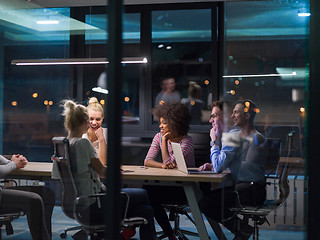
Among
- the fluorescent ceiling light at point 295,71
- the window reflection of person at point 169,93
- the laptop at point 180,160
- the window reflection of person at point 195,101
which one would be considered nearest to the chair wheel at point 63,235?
the laptop at point 180,160

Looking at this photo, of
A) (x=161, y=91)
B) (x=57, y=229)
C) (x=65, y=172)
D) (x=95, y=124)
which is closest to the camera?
(x=65, y=172)

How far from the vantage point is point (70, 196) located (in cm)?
384

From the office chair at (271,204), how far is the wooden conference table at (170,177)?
275 millimetres

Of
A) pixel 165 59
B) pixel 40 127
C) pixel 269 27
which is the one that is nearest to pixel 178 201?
pixel 40 127

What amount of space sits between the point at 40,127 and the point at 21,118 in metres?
0.18

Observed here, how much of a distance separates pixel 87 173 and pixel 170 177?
90 cm

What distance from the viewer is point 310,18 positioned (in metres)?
2.98

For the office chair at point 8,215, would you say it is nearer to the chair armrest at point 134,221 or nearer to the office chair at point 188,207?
the chair armrest at point 134,221

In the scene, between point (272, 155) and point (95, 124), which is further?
point (95, 124)

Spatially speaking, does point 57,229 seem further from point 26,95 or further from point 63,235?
point 26,95

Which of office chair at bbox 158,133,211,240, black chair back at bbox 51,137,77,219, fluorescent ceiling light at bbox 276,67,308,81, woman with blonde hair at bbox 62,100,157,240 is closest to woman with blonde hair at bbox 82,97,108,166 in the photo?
woman with blonde hair at bbox 62,100,157,240

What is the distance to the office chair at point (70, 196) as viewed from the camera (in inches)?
144

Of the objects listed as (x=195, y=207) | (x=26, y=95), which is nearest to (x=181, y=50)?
(x=195, y=207)

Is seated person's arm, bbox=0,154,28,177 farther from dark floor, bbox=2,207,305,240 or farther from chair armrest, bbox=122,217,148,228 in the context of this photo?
chair armrest, bbox=122,217,148,228
